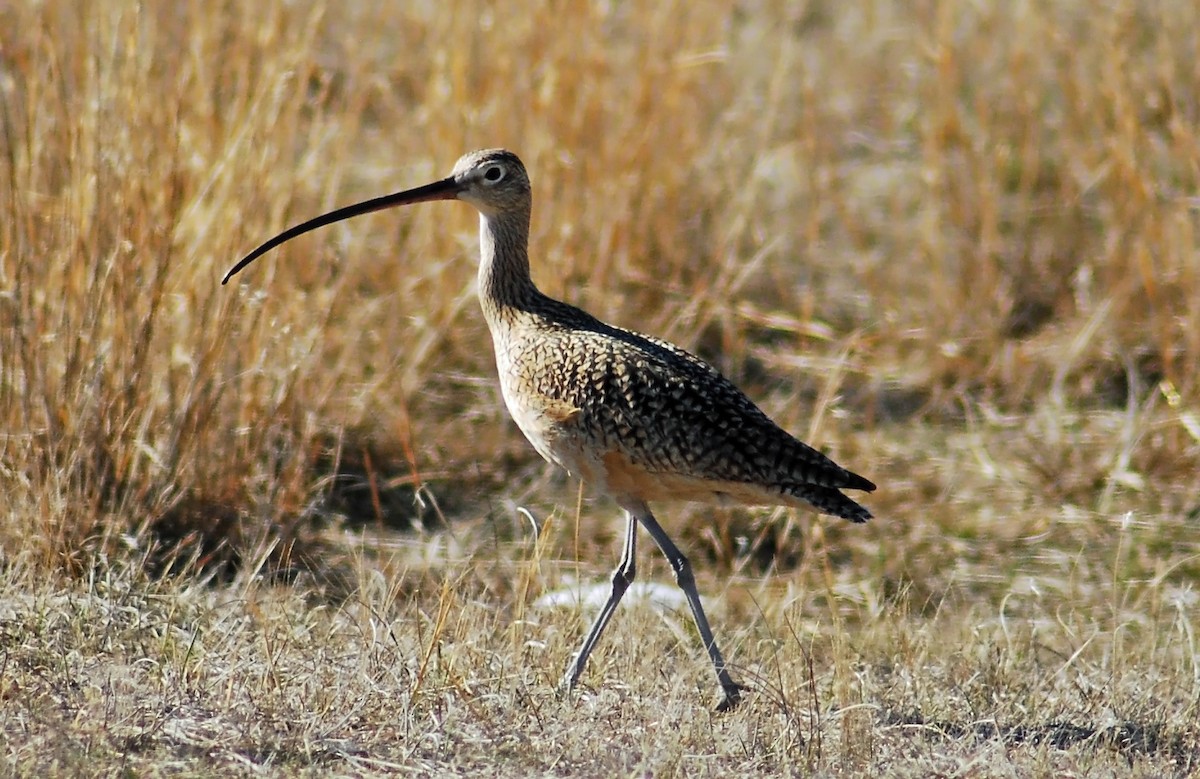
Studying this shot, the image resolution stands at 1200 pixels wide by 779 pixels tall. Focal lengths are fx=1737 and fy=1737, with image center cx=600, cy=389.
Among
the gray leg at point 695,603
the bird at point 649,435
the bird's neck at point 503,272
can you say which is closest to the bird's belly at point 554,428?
the bird at point 649,435

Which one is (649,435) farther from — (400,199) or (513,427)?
(513,427)

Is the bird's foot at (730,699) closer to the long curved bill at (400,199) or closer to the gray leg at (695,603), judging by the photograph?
the gray leg at (695,603)

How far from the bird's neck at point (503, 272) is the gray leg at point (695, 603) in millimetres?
758

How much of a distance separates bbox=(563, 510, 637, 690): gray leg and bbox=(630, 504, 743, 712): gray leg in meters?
0.12

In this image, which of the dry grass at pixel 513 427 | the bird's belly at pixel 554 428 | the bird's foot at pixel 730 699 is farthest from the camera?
the bird's belly at pixel 554 428

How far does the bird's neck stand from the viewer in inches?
203

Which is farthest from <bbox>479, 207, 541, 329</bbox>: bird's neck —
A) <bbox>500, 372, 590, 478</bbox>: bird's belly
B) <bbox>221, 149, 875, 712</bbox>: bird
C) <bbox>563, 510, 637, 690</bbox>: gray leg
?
<bbox>563, 510, 637, 690</bbox>: gray leg

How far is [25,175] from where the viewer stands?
17.2 feet

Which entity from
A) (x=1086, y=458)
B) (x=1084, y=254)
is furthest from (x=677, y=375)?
(x=1084, y=254)

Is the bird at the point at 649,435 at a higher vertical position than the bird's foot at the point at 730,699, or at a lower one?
higher

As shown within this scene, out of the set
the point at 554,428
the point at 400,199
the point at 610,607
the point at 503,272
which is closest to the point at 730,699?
the point at 610,607

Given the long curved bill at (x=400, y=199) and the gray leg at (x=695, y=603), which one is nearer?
the gray leg at (x=695, y=603)

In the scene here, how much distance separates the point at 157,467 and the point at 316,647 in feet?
3.45

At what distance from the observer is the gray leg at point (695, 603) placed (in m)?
4.55
